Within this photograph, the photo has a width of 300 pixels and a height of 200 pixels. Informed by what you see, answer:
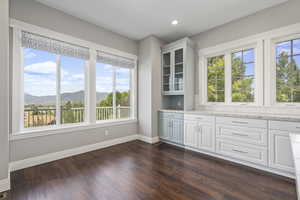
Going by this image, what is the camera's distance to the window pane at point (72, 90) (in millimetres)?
3080

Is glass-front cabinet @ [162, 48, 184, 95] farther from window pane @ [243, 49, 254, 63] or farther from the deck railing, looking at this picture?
the deck railing

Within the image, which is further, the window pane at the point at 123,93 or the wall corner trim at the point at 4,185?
the window pane at the point at 123,93

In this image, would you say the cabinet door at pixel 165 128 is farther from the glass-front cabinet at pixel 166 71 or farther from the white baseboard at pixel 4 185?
the white baseboard at pixel 4 185

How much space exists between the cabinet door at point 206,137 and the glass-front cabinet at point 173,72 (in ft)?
3.71

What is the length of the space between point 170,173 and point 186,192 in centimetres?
50

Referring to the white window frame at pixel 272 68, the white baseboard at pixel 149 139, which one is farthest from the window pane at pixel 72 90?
the white window frame at pixel 272 68

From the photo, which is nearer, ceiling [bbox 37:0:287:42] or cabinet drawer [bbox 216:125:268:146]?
cabinet drawer [bbox 216:125:268:146]

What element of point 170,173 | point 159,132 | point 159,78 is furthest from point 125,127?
point 170,173

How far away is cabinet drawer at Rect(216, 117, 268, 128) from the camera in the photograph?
245cm

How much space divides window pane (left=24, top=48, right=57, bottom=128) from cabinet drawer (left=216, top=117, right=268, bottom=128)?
3.46m

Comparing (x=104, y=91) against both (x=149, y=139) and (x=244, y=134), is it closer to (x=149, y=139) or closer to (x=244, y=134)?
(x=149, y=139)

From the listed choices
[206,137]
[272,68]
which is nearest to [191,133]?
[206,137]

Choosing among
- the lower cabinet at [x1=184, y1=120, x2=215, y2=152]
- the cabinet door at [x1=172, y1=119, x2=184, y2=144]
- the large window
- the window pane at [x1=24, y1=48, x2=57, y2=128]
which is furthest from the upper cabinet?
the window pane at [x1=24, y1=48, x2=57, y2=128]

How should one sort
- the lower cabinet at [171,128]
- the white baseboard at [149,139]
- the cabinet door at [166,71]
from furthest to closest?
1. the cabinet door at [166,71]
2. the white baseboard at [149,139]
3. the lower cabinet at [171,128]
